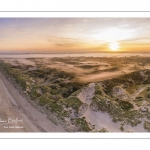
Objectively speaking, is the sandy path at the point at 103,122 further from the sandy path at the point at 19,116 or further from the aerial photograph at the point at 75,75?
the sandy path at the point at 19,116

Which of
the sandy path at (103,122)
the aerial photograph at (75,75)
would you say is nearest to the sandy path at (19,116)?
the aerial photograph at (75,75)

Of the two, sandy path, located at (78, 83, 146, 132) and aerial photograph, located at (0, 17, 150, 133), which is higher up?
aerial photograph, located at (0, 17, 150, 133)

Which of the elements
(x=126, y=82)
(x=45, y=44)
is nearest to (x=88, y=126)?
(x=126, y=82)

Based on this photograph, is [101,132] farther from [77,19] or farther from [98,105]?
[77,19]

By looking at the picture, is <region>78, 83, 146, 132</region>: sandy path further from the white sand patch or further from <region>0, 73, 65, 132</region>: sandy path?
<region>0, 73, 65, 132</region>: sandy path

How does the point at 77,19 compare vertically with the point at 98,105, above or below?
above

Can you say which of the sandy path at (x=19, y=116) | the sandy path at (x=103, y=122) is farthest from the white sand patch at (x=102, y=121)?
the sandy path at (x=19, y=116)

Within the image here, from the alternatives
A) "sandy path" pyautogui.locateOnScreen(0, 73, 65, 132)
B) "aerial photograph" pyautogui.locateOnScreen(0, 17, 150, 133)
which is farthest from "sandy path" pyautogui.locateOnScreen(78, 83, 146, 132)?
"sandy path" pyautogui.locateOnScreen(0, 73, 65, 132)

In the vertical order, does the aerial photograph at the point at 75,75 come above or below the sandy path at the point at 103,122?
above
